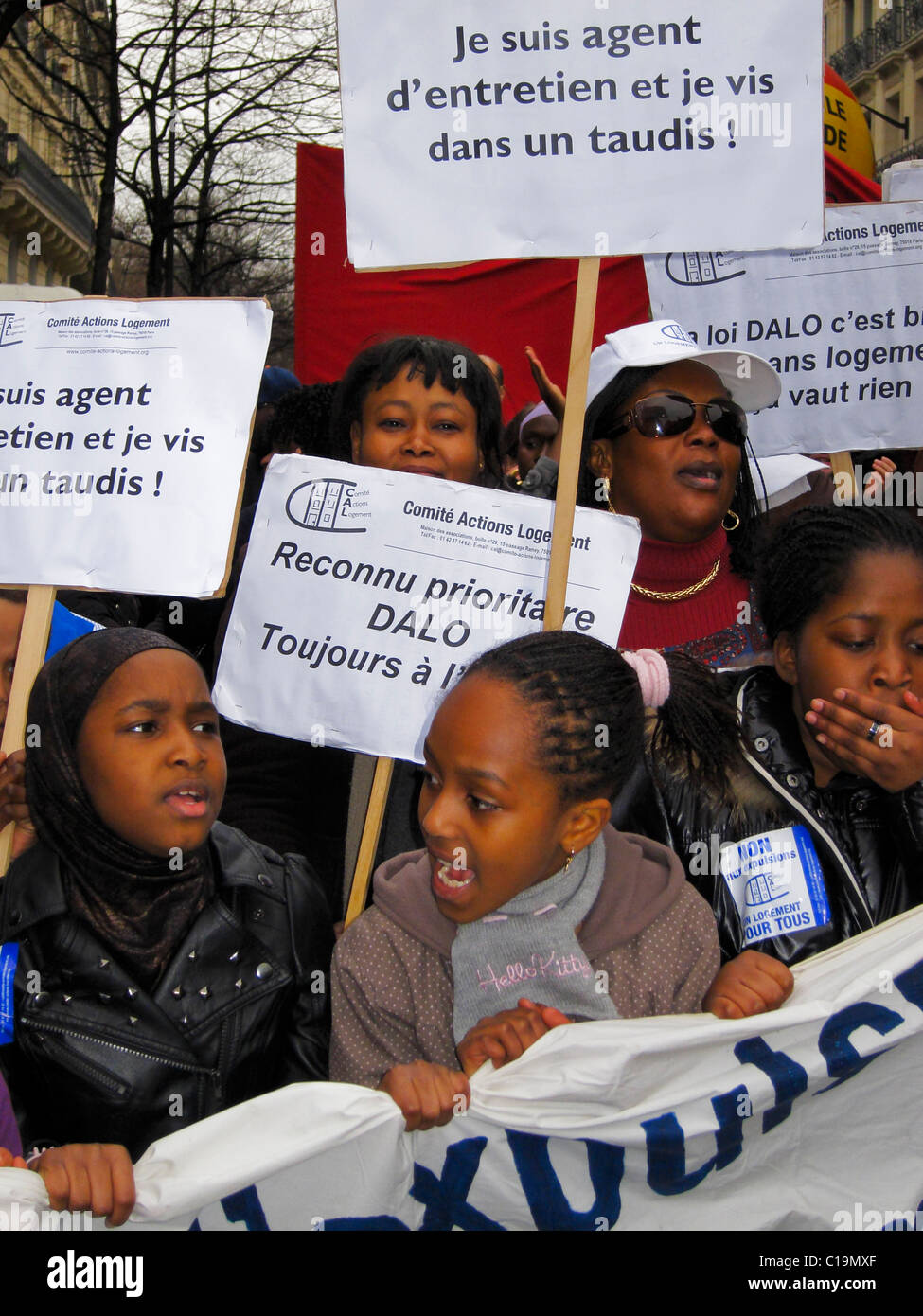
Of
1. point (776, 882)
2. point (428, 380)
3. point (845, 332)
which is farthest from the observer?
point (845, 332)

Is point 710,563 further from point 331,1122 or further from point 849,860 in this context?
point 331,1122

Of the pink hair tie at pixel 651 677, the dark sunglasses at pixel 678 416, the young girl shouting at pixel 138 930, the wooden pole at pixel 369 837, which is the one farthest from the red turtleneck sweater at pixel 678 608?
the young girl shouting at pixel 138 930

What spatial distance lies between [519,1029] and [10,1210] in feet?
2.44

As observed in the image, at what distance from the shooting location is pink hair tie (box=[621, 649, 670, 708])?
239 cm

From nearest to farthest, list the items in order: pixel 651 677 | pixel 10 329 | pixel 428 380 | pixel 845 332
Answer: pixel 651 677 → pixel 10 329 → pixel 428 380 → pixel 845 332

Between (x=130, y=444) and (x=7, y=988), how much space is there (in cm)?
119

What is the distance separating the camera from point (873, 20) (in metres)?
30.8

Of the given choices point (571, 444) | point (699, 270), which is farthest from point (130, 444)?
point (699, 270)

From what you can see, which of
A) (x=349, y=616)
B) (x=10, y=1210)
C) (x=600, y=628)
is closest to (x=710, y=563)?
(x=600, y=628)

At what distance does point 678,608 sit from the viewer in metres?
2.98

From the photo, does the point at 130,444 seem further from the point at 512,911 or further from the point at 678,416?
the point at 512,911

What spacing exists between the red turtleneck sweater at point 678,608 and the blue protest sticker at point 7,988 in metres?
1.51

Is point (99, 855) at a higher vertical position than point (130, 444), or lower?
lower

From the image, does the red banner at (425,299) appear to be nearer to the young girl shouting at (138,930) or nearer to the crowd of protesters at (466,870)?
the crowd of protesters at (466,870)
